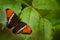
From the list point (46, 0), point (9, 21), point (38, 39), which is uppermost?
point (46, 0)

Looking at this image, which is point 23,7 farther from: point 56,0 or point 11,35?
point 56,0

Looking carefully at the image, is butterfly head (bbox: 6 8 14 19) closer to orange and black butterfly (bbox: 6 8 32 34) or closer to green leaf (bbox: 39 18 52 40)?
orange and black butterfly (bbox: 6 8 32 34)

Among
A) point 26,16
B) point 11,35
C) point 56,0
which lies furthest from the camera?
point 56,0

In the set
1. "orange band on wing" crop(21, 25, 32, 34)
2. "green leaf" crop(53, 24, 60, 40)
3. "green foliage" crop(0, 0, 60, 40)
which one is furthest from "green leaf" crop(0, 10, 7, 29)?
"green leaf" crop(53, 24, 60, 40)

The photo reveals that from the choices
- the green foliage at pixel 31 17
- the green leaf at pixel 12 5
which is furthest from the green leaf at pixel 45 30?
the green leaf at pixel 12 5

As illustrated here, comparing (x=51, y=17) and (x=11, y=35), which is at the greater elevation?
(x=51, y=17)

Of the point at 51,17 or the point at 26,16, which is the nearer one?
the point at 26,16

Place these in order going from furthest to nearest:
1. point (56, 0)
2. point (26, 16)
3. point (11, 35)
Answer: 1. point (56, 0)
2. point (11, 35)
3. point (26, 16)

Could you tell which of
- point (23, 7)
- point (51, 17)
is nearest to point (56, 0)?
point (51, 17)

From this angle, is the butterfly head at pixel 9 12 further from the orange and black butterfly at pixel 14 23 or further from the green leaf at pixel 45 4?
the green leaf at pixel 45 4
